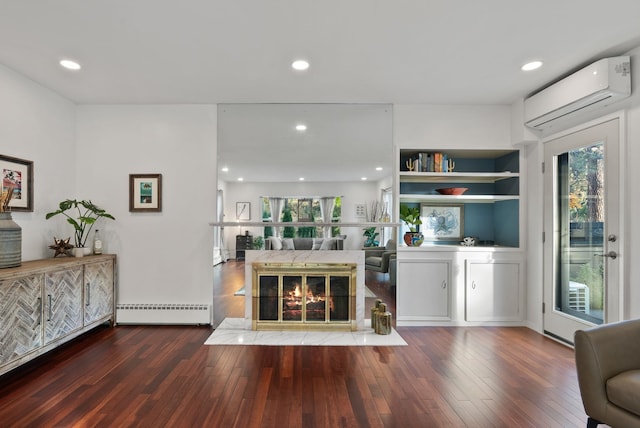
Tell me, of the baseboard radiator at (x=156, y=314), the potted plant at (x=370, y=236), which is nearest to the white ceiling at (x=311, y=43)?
the potted plant at (x=370, y=236)

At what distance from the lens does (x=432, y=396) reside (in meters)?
2.31

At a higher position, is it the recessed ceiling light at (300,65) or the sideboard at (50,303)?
the recessed ceiling light at (300,65)

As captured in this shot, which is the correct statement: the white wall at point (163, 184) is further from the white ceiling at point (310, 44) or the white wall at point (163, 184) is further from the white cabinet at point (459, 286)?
the white cabinet at point (459, 286)

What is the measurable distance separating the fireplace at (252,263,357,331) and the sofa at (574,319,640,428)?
2278 millimetres

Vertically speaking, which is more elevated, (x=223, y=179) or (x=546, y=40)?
(x=546, y=40)

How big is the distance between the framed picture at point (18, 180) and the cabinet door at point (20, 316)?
2.90 ft

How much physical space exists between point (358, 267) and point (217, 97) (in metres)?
2.48

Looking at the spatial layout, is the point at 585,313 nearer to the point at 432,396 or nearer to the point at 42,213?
the point at 432,396

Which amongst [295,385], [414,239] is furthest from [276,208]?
[295,385]

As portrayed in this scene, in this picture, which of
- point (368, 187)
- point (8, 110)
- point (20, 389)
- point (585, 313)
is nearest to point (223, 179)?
point (368, 187)

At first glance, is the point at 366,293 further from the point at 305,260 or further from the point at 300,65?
the point at 300,65

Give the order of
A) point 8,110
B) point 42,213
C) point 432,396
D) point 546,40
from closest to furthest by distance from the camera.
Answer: point 432,396, point 546,40, point 8,110, point 42,213

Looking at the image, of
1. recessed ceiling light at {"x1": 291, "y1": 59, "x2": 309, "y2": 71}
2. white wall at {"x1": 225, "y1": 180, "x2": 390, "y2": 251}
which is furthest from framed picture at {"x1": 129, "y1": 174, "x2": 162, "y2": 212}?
recessed ceiling light at {"x1": 291, "y1": 59, "x2": 309, "y2": 71}

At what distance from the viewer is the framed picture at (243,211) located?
3908mm
